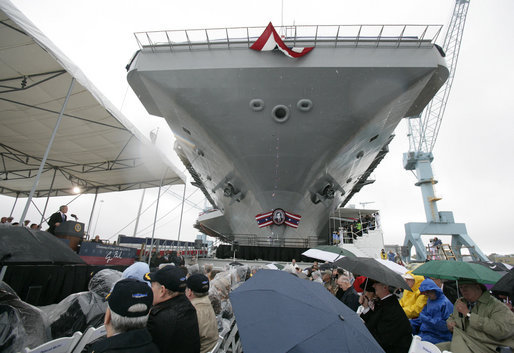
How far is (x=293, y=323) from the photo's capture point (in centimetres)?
124

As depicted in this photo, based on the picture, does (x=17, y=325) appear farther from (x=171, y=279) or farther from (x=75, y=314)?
(x=171, y=279)

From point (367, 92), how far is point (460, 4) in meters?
32.5

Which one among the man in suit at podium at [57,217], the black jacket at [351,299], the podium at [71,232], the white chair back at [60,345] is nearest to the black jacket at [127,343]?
the white chair back at [60,345]

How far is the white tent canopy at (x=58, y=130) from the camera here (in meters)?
5.16

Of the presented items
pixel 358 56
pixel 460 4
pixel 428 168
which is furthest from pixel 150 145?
pixel 460 4

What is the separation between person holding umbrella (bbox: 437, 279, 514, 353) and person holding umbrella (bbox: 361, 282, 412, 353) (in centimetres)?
51

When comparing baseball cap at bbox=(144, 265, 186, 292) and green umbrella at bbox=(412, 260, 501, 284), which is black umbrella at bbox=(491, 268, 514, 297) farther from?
baseball cap at bbox=(144, 265, 186, 292)

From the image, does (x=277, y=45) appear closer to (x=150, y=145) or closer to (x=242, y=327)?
(x=150, y=145)

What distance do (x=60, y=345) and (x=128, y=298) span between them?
0.87 metres

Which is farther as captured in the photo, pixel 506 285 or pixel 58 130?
pixel 58 130

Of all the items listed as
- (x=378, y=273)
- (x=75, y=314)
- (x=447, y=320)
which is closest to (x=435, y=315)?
(x=447, y=320)

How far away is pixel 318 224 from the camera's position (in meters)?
12.5

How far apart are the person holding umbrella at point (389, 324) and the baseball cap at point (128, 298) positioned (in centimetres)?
224

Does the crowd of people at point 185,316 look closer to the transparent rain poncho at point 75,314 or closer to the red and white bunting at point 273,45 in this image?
the transparent rain poncho at point 75,314
